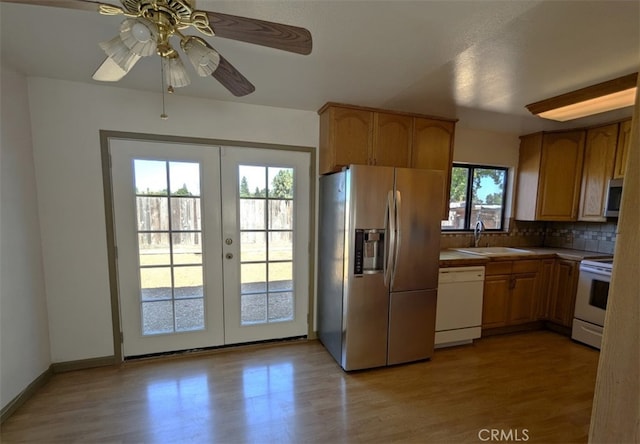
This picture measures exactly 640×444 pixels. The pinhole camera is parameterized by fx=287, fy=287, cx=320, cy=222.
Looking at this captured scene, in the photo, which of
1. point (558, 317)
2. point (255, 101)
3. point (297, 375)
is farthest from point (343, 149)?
point (558, 317)

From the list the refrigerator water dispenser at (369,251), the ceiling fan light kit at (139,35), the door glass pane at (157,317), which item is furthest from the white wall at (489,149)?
the door glass pane at (157,317)

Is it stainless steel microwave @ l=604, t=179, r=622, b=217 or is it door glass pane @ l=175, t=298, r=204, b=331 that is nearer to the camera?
door glass pane @ l=175, t=298, r=204, b=331

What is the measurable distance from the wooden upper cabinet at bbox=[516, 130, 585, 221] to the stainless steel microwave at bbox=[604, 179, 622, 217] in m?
0.32

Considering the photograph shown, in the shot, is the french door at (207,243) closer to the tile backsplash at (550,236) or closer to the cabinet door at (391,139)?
the cabinet door at (391,139)

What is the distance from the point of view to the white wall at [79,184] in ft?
7.23

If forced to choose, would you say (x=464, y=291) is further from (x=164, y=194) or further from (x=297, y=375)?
(x=164, y=194)

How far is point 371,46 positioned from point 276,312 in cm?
242

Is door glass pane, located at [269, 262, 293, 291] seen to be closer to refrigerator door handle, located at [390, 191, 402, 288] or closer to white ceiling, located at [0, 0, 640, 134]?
refrigerator door handle, located at [390, 191, 402, 288]

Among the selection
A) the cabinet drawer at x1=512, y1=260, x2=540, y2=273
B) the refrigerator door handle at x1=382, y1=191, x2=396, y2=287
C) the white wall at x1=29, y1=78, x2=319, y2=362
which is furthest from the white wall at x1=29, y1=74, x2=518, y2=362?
the cabinet drawer at x1=512, y1=260, x2=540, y2=273

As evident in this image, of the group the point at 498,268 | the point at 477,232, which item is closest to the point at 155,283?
the point at 498,268

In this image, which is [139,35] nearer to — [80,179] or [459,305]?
[80,179]

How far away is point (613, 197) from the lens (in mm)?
3033

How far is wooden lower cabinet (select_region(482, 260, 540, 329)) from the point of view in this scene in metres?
3.04

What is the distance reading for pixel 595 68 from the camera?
191 centimetres
